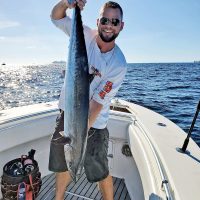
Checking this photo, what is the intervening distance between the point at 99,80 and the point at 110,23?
54cm

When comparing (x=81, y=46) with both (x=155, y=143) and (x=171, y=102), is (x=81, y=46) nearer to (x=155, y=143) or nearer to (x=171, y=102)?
(x=155, y=143)

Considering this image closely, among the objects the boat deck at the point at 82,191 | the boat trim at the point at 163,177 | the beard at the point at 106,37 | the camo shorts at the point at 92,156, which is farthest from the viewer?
the boat deck at the point at 82,191

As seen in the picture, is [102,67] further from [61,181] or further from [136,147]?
[61,181]

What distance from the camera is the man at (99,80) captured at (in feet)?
7.68

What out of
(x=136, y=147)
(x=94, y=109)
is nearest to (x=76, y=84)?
(x=94, y=109)

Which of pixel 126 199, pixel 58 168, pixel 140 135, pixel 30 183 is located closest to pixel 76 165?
pixel 58 168

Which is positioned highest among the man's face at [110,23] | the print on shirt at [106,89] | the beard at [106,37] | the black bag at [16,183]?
the man's face at [110,23]

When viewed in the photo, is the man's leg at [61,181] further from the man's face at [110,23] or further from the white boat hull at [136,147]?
the man's face at [110,23]

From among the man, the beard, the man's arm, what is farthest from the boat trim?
the beard

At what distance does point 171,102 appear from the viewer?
14453mm

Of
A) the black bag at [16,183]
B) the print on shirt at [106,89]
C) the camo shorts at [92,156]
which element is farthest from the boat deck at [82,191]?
the print on shirt at [106,89]

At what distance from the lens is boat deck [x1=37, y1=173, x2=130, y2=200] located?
141 inches

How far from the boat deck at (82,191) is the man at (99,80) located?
66cm

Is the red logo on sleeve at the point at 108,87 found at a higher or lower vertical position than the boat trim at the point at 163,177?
higher
